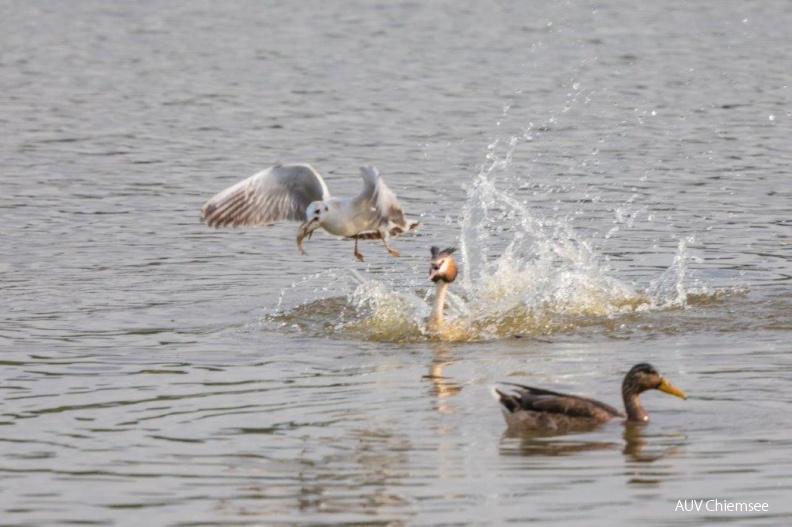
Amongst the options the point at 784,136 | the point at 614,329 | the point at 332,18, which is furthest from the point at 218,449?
the point at 332,18

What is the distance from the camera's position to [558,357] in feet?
40.1

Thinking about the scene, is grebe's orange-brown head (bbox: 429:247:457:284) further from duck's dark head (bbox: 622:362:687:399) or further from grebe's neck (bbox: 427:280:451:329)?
duck's dark head (bbox: 622:362:687:399)

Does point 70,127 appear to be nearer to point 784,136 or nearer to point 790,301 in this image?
point 784,136

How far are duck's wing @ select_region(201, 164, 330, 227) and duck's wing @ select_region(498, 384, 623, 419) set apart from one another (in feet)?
14.1

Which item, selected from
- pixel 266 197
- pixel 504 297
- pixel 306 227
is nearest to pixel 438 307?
pixel 504 297

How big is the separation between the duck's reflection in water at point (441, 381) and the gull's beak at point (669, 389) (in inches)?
53.5

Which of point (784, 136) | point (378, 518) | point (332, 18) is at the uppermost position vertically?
point (332, 18)

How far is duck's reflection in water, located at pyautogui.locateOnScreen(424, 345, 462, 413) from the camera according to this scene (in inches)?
422

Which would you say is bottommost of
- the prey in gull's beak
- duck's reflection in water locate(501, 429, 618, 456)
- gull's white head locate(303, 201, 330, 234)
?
duck's reflection in water locate(501, 429, 618, 456)

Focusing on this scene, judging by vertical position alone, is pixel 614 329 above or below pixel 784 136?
below

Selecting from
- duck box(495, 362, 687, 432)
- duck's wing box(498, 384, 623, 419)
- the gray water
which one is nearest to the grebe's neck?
the gray water

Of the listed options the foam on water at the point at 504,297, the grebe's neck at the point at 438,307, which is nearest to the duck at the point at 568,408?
the foam on water at the point at 504,297

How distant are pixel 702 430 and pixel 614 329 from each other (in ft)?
11.1

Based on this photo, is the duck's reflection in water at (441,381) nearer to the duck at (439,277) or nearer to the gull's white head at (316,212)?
the duck at (439,277)
